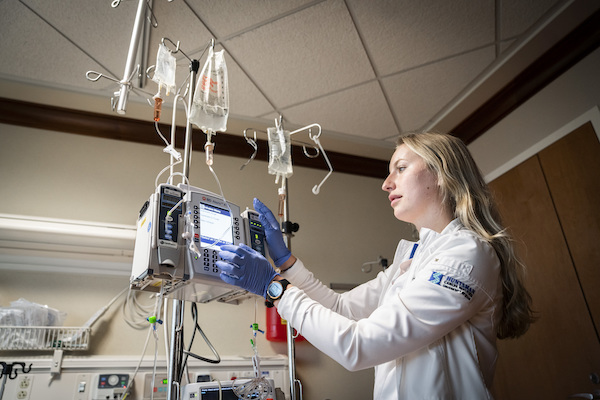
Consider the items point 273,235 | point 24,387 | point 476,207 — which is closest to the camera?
point 476,207

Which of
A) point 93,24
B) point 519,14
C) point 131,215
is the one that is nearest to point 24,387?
point 131,215

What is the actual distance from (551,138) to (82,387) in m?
2.90

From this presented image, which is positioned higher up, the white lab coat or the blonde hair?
the blonde hair

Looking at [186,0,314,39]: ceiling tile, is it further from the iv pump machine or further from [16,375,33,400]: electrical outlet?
[16,375,33,400]: electrical outlet

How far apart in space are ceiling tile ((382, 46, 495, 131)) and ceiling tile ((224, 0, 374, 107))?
24cm

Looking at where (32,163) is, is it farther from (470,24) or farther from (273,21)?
(470,24)

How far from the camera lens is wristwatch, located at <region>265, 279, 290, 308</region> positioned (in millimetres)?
1245

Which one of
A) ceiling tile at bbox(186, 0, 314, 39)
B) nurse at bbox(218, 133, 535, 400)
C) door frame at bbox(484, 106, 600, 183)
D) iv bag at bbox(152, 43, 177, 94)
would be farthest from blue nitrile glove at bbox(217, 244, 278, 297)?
door frame at bbox(484, 106, 600, 183)

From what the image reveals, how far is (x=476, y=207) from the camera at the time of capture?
1.39 metres

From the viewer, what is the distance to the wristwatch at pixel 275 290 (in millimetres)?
1245

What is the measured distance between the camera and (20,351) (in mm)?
2092

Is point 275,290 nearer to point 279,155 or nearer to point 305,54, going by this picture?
point 279,155

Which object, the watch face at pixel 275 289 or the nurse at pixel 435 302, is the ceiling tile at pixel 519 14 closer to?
the nurse at pixel 435 302

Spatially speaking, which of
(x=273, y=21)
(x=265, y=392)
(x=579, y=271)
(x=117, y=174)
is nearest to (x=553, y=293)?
(x=579, y=271)
